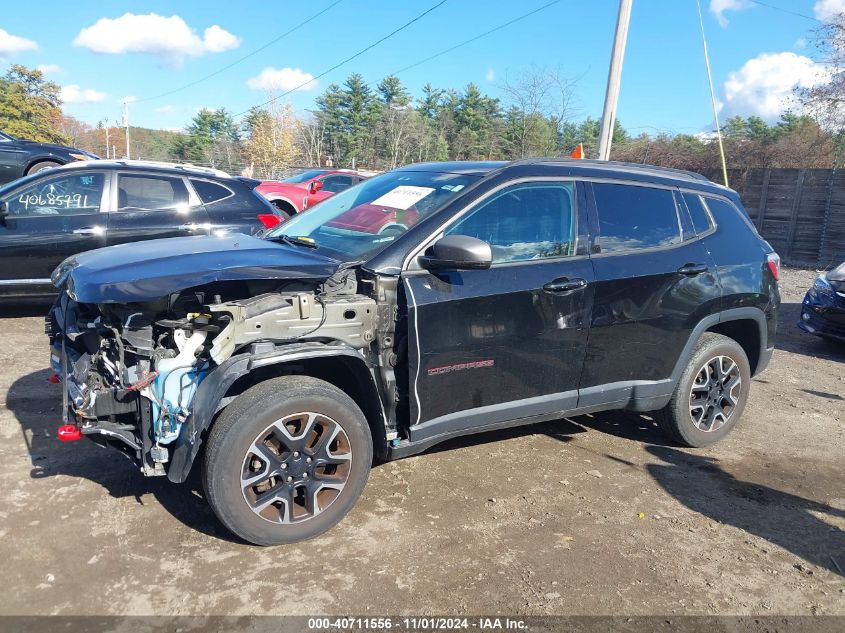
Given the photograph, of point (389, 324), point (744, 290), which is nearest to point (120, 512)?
point (389, 324)

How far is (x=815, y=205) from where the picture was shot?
15.5m

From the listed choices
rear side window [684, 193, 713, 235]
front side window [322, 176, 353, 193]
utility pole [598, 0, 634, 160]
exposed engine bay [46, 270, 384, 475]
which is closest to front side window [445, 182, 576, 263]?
exposed engine bay [46, 270, 384, 475]

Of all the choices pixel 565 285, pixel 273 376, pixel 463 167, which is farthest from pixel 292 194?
pixel 273 376

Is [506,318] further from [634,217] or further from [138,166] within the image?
[138,166]

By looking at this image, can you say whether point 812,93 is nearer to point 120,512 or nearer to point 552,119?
point 552,119

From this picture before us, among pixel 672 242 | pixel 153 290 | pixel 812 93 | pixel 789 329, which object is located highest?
pixel 812 93

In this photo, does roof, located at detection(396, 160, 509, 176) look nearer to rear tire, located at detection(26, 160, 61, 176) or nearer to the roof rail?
the roof rail

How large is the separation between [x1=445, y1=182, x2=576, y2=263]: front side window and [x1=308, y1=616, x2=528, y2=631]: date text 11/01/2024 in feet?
6.28

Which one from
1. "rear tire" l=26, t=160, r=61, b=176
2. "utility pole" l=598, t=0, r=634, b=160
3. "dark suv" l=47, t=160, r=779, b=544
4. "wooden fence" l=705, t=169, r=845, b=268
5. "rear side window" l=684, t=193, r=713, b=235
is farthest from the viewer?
"wooden fence" l=705, t=169, r=845, b=268

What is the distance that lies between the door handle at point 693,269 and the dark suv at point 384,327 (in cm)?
2

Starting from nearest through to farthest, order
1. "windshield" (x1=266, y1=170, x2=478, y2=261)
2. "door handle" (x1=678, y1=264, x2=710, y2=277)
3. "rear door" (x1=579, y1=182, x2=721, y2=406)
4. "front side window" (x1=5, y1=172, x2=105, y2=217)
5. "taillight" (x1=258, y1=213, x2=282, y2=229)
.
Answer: "windshield" (x1=266, y1=170, x2=478, y2=261)
"rear door" (x1=579, y1=182, x2=721, y2=406)
"door handle" (x1=678, y1=264, x2=710, y2=277)
"front side window" (x1=5, y1=172, x2=105, y2=217)
"taillight" (x1=258, y1=213, x2=282, y2=229)

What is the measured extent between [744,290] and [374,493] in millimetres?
3053

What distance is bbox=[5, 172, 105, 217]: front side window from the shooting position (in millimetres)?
6766

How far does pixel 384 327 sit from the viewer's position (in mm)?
3512
